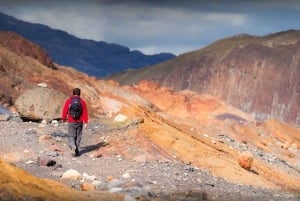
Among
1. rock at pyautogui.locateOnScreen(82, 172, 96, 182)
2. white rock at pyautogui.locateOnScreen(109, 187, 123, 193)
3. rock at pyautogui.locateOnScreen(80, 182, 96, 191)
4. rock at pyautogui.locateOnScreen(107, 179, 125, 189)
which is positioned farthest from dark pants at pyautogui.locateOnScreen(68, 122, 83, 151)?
white rock at pyautogui.locateOnScreen(109, 187, 123, 193)

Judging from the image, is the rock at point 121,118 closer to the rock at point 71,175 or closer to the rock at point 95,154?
the rock at point 95,154

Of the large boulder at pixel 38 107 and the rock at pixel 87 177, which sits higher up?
the large boulder at pixel 38 107

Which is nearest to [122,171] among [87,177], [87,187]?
[87,177]

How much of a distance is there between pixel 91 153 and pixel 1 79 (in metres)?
25.7

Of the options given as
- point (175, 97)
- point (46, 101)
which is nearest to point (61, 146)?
point (46, 101)

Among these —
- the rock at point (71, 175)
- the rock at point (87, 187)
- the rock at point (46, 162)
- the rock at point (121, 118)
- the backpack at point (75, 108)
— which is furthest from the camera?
the rock at point (121, 118)

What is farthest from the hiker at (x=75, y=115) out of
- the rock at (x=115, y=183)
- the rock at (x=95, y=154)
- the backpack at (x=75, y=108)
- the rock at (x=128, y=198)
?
the rock at (x=128, y=198)

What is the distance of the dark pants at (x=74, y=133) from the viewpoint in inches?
893

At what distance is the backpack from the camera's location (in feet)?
73.3

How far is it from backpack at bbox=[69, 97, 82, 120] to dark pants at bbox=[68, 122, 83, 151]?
1.04 feet

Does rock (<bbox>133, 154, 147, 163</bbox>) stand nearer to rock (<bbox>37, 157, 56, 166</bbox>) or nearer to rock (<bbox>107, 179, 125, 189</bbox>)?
rock (<bbox>37, 157, 56, 166</bbox>)

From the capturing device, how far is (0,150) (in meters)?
23.5

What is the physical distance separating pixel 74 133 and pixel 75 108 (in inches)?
37.2

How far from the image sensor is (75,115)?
22.5m
